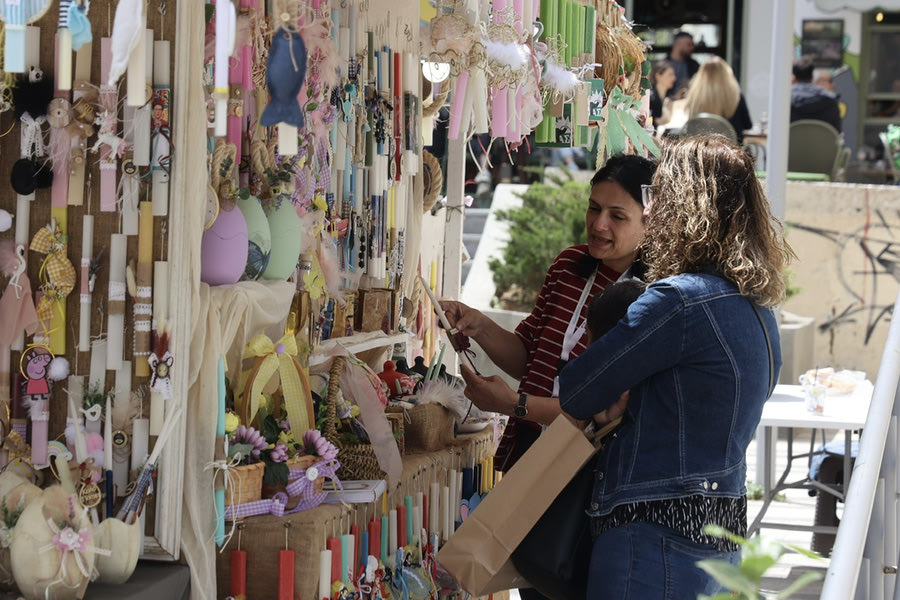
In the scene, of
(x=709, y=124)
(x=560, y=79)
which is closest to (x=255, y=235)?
(x=560, y=79)

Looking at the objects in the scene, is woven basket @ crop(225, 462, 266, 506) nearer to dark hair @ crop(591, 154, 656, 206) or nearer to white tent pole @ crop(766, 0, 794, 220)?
dark hair @ crop(591, 154, 656, 206)

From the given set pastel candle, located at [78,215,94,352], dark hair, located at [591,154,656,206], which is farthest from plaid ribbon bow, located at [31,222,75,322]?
dark hair, located at [591,154,656,206]

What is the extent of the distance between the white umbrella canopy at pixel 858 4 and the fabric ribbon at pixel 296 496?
9.70 metres

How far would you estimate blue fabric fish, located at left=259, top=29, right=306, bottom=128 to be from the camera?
174 cm

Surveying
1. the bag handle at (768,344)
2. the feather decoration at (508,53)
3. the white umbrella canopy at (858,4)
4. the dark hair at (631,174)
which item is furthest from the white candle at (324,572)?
the white umbrella canopy at (858,4)

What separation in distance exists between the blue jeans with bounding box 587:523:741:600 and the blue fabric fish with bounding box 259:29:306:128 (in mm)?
998

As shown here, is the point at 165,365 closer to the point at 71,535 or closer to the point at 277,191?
the point at 71,535

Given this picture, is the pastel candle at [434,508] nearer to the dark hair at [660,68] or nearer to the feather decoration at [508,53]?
the feather decoration at [508,53]

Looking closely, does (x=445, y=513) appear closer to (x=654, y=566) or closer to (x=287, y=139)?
(x=654, y=566)

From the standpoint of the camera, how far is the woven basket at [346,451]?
2779mm

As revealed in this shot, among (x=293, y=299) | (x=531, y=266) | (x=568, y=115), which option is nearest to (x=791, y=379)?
(x=531, y=266)

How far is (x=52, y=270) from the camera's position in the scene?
2225 millimetres

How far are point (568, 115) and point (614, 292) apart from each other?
1569 millimetres

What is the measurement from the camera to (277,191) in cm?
267
